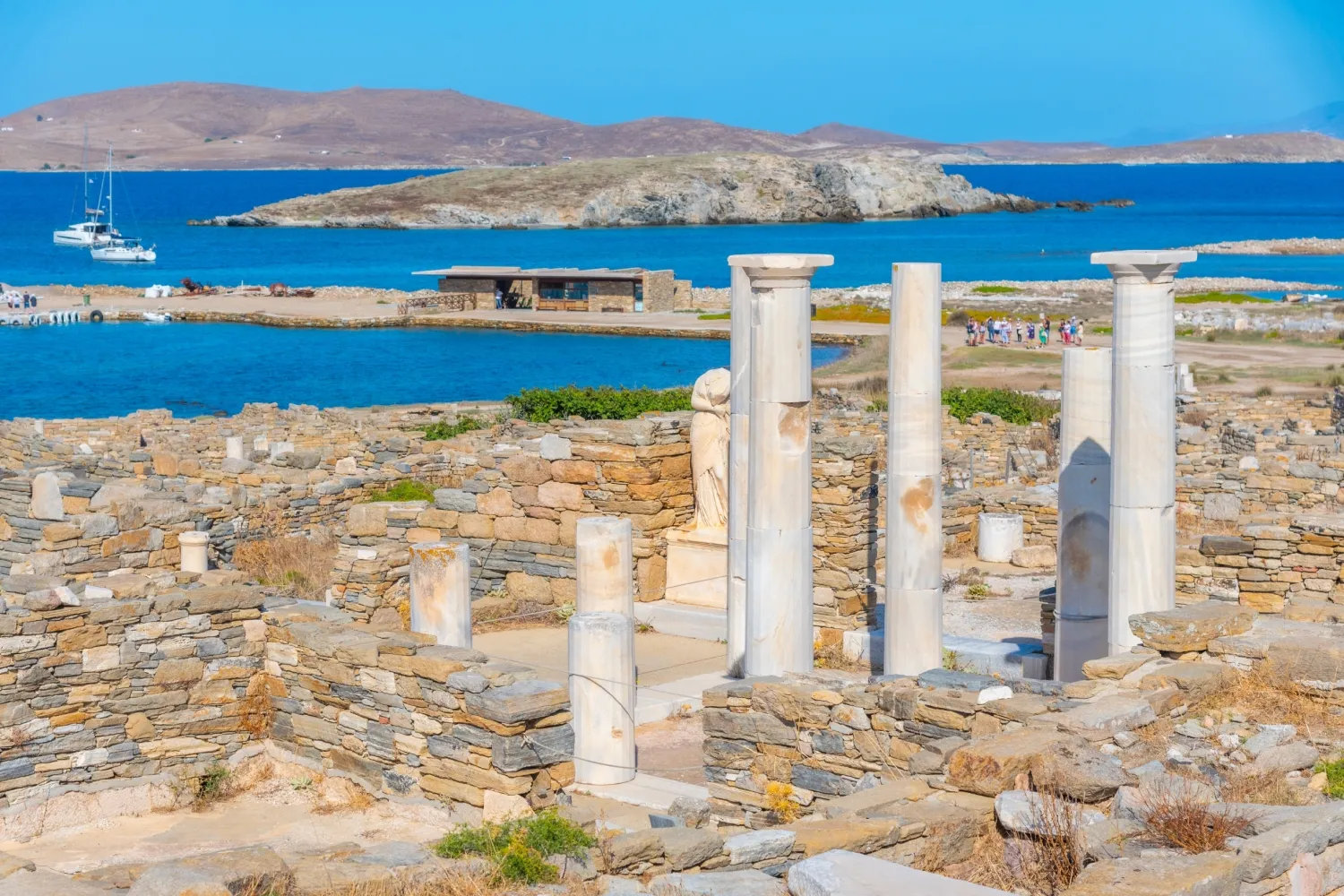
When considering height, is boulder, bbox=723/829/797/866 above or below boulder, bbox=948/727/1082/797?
below

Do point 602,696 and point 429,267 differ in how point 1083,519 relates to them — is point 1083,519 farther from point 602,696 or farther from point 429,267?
point 429,267

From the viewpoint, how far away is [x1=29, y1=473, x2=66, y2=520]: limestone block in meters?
16.3

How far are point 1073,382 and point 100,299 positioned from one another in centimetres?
→ 7589

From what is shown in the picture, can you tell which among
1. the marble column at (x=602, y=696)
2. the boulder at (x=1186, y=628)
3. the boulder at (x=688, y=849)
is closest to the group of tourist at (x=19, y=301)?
the marble column at (x=602, y=696)

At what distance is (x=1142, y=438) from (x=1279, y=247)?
10161cm

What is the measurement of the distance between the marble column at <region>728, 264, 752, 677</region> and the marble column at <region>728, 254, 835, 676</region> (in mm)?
797

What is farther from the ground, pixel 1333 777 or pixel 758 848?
pixel 1333 777

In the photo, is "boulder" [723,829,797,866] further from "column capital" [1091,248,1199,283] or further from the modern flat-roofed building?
the modern flat-roofed building

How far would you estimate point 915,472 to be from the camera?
12000 millimetres

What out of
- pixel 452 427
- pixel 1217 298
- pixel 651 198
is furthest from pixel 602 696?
pixel 651 198

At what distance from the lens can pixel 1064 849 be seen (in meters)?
6.59

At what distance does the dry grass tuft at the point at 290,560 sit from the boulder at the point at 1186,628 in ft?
26.0

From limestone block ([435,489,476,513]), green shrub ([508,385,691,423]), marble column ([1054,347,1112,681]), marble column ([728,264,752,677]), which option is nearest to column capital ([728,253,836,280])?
marble column ([728,264,752,677])

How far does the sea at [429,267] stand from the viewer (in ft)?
174
